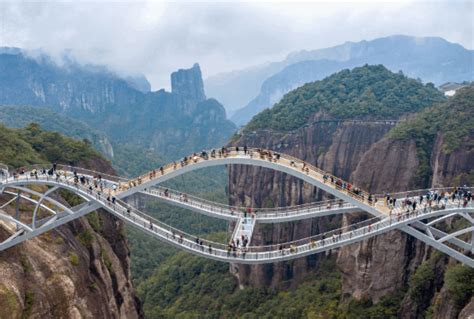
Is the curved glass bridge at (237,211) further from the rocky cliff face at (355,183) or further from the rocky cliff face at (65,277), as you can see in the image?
the rocky cliff face at (355,183)

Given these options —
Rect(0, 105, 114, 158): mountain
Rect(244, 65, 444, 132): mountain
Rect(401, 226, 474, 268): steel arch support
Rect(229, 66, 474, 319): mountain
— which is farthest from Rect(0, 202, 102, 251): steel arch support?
Rect(0, 105, 114, 158): mountain

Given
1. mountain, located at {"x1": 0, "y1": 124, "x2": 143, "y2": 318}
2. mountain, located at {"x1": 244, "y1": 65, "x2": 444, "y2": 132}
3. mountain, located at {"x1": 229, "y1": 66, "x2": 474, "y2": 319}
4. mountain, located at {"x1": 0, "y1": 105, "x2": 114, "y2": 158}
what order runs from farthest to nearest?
mountain, located at {"x1": 0, "y1": 105, "x2": 114, "y2": 158}
mountain, located at {"x1": 244, "y1": 65, "x2": 444, "y2": 132}
mountain, located at {"x1": 229, "y1": 66, "x2": 474, "y2": 319}
mountain, located at {"x1": 0, "y1": 124, "x2": 143, "y2": 318}

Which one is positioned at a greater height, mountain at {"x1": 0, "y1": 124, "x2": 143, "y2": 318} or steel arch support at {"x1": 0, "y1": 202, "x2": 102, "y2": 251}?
steel arch support at {"x1": 0, "y1": 202, "x2": 102, "y2": 251}

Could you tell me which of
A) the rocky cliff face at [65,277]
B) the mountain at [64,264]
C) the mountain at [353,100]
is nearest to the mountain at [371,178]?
the mountain at [353,100]

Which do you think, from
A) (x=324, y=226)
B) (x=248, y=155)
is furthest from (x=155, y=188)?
(x=324, y=226)

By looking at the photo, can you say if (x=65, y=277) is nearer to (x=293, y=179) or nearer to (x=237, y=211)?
(x=237, y=211)

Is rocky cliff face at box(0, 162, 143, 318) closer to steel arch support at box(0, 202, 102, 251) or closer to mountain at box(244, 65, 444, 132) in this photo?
steel arch support at box(0, 202, 102, 251)

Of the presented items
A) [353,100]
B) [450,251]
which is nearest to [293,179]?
[353,100]
